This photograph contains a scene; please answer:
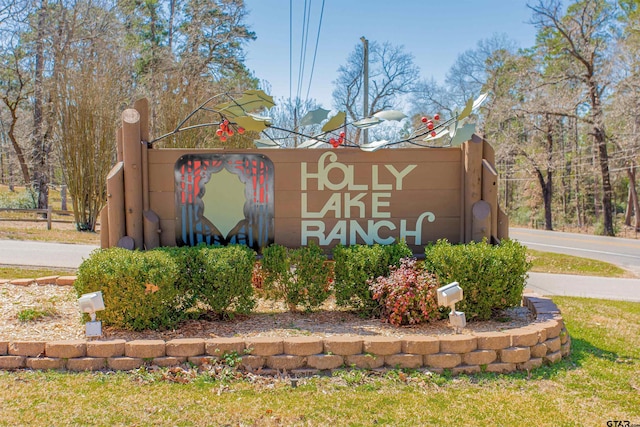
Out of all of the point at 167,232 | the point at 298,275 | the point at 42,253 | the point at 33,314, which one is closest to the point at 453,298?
the point at 298,275

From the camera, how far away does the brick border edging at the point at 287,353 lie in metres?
3.49

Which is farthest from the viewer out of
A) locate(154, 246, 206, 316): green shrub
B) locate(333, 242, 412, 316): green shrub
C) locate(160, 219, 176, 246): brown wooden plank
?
locate(160, 219, 176, 246): brown wooden plank

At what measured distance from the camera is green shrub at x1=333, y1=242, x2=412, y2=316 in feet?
14.4

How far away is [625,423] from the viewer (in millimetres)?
2865

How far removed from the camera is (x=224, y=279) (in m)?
4.14

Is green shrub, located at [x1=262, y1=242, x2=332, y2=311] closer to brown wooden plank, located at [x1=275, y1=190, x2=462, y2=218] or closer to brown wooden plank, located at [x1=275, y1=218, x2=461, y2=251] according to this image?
brown wooden plank, located at [x1=275, y1=218, x2=461, y2=251]

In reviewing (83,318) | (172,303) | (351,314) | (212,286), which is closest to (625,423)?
(351,314)

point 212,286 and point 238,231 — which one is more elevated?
point 238,231

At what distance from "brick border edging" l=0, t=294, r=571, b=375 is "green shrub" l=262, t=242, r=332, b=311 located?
0.92 metres

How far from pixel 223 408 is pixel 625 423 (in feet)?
7.87

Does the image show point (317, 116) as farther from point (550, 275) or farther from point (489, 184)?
point (550, 275)

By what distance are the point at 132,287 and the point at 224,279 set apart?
0.74 m

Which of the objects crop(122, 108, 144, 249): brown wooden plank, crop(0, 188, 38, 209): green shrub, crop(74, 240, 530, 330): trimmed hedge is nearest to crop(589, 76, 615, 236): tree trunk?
crop(74, 240, 530, 330): trimmed hedge

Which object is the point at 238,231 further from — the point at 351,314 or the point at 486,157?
the point at 486,157
